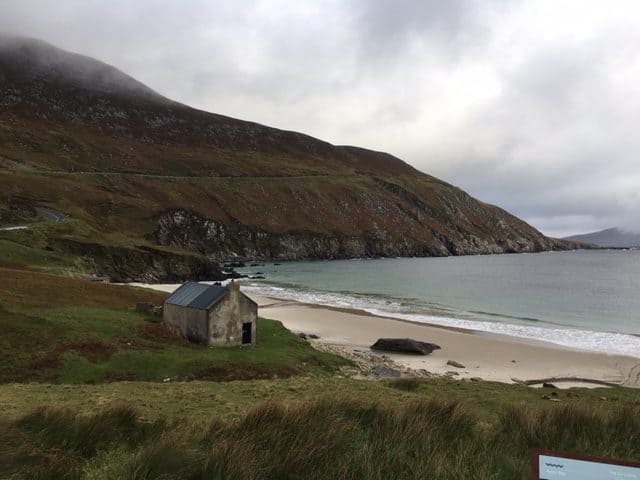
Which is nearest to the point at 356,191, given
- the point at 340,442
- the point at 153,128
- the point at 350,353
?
the point at 153,128

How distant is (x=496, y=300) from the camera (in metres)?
65.4

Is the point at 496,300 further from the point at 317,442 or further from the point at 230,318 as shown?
the point at 317,442

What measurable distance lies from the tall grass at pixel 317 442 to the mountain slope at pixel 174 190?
62.8 m

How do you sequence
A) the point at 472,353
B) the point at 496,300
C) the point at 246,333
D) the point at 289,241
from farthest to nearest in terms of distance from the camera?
the point at 289,241, the point at 496,300, the point at 472,353, the point at 246,333

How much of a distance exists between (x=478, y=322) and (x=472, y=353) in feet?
47.8

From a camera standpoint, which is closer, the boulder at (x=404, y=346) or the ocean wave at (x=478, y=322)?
the boulder at (x=404, y=346)

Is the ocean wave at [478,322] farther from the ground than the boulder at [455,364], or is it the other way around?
the ocean wave at [478,322]

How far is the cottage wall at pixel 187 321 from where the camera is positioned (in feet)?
91.7

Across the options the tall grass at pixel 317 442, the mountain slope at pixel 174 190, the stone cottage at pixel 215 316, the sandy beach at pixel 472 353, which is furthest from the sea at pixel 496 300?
the tall grass at pixel 317 442

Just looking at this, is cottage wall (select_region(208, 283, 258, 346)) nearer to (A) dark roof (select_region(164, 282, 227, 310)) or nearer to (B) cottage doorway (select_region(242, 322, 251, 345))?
(B) cottage doorway (select_region(242, 322, 251, 345))

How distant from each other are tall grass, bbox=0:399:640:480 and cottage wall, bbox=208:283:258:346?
18603 mm

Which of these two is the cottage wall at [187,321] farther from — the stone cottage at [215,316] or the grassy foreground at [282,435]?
the grassy foreground at [282,435]

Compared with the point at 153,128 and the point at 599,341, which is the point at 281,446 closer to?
the point at 599,341

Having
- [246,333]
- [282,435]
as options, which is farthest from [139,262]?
[282,435]
